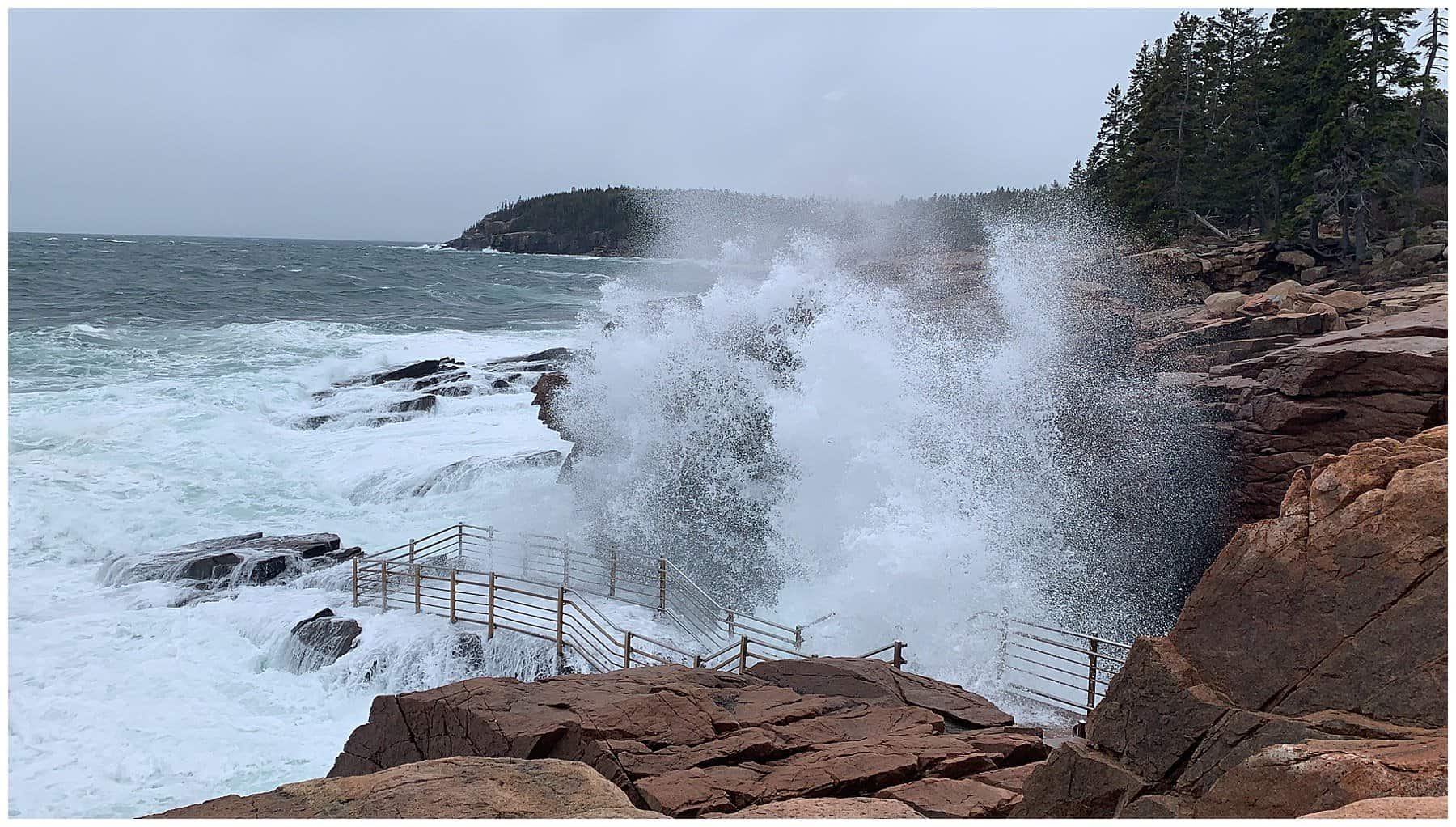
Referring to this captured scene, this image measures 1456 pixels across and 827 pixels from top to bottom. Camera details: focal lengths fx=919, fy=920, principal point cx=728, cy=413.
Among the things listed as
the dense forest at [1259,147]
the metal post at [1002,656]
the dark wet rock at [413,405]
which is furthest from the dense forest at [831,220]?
the metal post at [1002,656]

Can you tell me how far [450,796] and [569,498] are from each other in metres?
10.9

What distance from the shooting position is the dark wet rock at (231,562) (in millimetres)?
11773

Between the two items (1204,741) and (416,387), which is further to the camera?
(416,387)

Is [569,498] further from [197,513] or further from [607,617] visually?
[197,513]

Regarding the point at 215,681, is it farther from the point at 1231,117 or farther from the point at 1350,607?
the point at 1231,117

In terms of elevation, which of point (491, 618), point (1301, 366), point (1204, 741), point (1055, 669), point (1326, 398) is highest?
point (1301, 366)

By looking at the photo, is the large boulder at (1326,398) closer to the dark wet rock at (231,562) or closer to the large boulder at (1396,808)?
the large boulder at (1396,808)

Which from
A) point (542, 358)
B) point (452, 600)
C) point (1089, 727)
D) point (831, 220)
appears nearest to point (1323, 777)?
point (1089, 727)

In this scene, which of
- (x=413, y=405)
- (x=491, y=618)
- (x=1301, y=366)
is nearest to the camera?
(x=491, y=618)

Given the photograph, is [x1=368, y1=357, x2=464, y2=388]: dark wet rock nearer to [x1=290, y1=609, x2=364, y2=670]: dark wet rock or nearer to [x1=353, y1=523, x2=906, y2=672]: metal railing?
[x1=353, y1=523, x2=906, y2=672]: metal railing

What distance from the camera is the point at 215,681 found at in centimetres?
930

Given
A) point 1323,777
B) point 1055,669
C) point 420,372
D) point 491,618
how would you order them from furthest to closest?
1. point 420,372
2. point 491,618
3. point 1055,669
4. point 1323,777

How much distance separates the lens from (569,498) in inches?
583

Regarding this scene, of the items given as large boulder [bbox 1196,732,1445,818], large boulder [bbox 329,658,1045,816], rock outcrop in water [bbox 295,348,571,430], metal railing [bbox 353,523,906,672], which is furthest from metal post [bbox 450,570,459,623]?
rock outcrop in water [bbox 295,348,571,430]
